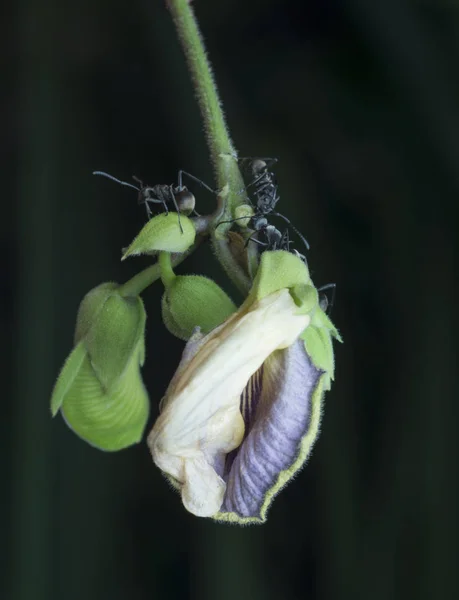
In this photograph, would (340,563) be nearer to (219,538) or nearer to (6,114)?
(219,538)

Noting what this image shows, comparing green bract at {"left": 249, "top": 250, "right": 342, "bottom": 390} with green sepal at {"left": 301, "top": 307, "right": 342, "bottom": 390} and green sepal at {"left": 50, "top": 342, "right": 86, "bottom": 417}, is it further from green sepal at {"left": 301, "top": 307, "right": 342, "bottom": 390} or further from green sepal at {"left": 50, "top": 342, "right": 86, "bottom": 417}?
green sepal at {"left": 50, "top": 342, "right": 86, "bottom": 417}

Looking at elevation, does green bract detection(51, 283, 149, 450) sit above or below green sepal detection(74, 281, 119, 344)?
below

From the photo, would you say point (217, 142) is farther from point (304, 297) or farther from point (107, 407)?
point (107, 407)

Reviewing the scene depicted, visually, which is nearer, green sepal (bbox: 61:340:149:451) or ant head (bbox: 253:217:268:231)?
ant head (bbox: 253:217:268:231)

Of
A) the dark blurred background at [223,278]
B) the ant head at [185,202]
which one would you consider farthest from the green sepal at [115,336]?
the dark blurred background at [223,278]

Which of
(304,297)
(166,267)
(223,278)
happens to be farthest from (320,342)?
(223,278)

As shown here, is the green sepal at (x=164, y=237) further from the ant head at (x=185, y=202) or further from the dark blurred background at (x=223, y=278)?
the dark blurred background at (x=223, y=278)

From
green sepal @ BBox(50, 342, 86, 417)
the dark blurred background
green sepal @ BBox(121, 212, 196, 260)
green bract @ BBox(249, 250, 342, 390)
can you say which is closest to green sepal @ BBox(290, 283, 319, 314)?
green bract @ BBox(249, 250, 342, 390)
